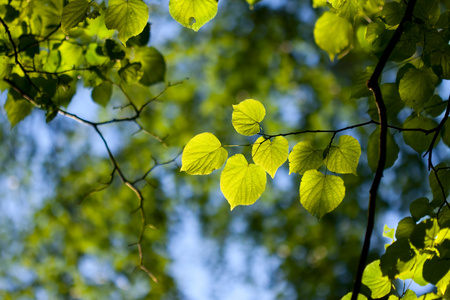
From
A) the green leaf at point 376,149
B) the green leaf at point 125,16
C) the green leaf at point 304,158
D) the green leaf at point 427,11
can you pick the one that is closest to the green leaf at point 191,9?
the green leaf at point 125,16

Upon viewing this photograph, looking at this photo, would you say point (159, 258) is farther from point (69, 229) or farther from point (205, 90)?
point (205, 90)

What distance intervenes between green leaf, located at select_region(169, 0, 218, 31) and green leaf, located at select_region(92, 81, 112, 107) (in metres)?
0.44

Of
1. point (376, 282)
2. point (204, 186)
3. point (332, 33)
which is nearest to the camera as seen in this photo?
point (376, 282)

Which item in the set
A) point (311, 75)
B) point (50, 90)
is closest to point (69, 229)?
point (311, 75)

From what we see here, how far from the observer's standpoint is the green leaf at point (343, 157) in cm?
73

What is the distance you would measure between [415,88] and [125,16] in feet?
1.85

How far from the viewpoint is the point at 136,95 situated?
5277 millimetres

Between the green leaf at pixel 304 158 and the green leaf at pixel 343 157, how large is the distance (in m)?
0.02

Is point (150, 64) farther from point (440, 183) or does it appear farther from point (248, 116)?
point (440, 183)

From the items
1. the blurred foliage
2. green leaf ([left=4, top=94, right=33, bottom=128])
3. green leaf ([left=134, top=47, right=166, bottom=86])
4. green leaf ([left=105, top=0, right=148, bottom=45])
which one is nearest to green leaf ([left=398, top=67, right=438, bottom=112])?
green leaf ([left=105, top=0, right=148, bottom=45])

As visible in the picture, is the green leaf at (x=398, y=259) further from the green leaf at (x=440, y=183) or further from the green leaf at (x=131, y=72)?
the green leaf at (x=131, y=72)

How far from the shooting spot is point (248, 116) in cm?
73

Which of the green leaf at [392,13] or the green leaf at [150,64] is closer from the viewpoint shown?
the green leaf at [392,13]

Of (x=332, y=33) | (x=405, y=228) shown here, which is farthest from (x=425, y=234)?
(x=332, y=33)
